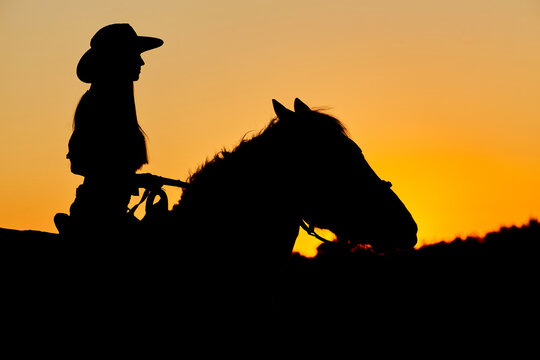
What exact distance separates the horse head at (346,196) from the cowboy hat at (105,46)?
179 centimetres

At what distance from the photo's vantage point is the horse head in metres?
3.42

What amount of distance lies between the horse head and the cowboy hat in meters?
1.79

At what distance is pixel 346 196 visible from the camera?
11.2 feet

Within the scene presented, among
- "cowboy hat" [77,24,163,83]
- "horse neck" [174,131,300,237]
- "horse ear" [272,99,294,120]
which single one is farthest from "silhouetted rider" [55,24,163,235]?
"horse ear" [272,99,294,120]

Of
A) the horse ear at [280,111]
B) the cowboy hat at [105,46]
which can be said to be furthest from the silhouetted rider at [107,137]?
the horse ear at [280,111]

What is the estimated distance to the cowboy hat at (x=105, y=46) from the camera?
4355mm

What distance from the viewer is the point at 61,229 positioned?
3.99m

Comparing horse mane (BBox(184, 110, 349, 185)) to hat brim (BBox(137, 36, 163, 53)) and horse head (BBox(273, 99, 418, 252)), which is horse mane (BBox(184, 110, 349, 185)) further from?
hat brim (BBox(137, 36, 163, 53))

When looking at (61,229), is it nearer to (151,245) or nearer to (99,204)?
(99,204)

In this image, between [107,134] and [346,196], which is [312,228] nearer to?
[346,196]

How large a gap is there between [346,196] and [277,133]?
2.20 ft

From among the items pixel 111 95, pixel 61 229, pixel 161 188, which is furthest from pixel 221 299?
pixel 111 95

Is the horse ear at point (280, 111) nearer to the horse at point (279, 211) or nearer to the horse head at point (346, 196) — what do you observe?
the horse at point (279, 211)

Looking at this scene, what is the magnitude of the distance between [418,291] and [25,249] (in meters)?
10.4
